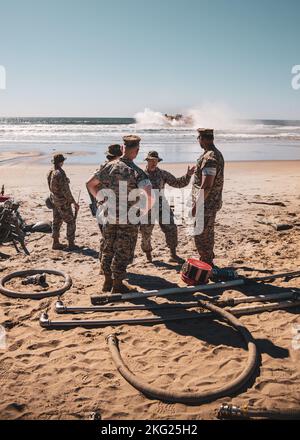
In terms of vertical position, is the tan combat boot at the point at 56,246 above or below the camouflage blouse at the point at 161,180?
below

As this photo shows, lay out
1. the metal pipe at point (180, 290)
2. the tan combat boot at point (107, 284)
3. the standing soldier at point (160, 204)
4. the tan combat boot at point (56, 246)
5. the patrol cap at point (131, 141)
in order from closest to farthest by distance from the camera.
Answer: the patrol cap at point (131, 141), the metal pipe at point (180, 290), the tan combat boot at point (107, 284), the standing soldier at point (160, 204), the tan combat boot at point (56, 246)

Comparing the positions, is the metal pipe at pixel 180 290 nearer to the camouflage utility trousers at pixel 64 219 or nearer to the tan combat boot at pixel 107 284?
the tan combat boot at pixel 107 284

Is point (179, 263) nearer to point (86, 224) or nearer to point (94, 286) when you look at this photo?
point (94, 286)

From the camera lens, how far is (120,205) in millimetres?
5492

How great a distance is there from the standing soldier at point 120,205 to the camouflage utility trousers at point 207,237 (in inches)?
52.5

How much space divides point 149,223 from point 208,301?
237 cm

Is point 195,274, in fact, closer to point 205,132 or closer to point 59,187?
point 205,132

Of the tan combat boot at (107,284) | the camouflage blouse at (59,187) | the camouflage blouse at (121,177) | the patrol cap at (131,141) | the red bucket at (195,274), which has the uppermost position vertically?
the patrol cap at (131,141)

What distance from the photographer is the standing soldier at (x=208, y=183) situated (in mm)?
5953

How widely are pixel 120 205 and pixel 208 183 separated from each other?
1505 millimetres

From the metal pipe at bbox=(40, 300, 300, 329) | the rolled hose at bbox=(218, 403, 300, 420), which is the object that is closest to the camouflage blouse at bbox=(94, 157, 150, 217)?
the metal pipe at bbox=(40, 300, 300, 329)

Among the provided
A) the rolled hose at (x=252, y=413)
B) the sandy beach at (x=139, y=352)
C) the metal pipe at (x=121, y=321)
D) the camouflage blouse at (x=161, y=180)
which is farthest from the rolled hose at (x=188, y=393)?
the camouflage blouse at (x=161, y=180)

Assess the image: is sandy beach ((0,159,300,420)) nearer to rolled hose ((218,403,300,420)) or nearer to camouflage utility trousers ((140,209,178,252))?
rolled hose ((218,403,300,420))
